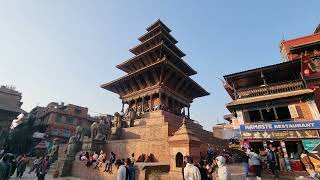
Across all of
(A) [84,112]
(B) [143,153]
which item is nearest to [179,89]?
(B) [143,153]

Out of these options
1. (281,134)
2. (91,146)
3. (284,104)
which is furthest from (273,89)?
(91,146)

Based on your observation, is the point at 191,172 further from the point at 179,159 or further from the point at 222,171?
the point at 179,159

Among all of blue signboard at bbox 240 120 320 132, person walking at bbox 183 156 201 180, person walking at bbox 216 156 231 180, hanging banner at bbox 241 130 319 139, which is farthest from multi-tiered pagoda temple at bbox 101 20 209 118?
person walking at bbox 183 156 201 180

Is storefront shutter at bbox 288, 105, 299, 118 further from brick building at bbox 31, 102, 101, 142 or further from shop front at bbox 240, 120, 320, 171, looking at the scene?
brick building at bbox 31, 102, 101, 142

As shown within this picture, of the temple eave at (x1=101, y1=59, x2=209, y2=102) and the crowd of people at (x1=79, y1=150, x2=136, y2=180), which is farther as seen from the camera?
the temple eave at (x1=101, y1=59, x2=209, y2=102)

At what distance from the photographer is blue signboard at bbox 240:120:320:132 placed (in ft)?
45.7

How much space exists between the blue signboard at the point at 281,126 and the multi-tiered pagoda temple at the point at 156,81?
8758 mm

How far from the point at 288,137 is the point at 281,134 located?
1.55 ft

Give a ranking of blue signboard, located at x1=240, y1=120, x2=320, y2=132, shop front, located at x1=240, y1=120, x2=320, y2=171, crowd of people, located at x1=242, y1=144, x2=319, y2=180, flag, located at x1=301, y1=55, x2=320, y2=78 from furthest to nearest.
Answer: flag, located at x1=301, y1=55, x2=320, y2=78, blue signboard, located at x1=240, y1=120, x2=320, y2=132, shop front, located at x1=240, y1=120, x2=320, y2=171, crowd of people, located at x1=242, y1=144, x2=319, y2=180

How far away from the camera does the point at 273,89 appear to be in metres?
16.8

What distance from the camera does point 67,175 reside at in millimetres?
13781

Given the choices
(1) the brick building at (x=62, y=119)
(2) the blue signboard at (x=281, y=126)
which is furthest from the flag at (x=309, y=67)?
(1) the brick building at (x=62, y=119)

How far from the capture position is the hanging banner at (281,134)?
1383 centimetres

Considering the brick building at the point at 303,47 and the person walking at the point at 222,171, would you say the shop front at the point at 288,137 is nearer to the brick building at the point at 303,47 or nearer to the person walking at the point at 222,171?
the brick building at the point at 303,47
